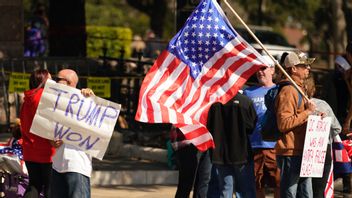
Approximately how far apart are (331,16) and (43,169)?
20.0 meters

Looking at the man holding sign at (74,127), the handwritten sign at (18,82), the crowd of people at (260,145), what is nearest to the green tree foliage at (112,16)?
the handwritten sign at (18,82)

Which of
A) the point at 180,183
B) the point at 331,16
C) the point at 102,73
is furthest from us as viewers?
the point at 331,16

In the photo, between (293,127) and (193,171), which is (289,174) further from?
(193,171)

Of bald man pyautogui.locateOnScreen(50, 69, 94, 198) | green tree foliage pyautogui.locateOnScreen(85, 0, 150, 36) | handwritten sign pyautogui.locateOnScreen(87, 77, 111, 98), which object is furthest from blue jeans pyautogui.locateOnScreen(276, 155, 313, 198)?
green tree foliage pyautogui.locateOnScreen(85, 0, 150, 36)

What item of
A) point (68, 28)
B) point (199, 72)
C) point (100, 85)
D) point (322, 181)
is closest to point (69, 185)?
point (199, 72)

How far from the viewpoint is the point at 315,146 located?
9.23 meters

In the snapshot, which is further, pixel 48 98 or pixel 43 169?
pixel 43 169

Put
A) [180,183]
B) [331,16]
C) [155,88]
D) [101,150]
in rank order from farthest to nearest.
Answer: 1. [331,16]
2. [180,183]
3. [155,88]
4. [101,150]

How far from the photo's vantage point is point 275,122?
9.35 meters

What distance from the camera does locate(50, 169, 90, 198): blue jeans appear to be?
8672 mm

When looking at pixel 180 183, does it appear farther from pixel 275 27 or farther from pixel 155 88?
pixel 275 27

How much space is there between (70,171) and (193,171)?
7.47 ft

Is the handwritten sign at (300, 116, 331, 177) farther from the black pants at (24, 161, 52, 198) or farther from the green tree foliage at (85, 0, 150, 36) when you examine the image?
the green tree foliage at (85, 0, 150, 36)

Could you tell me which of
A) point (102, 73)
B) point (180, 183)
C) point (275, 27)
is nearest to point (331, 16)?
point (102, 73)
